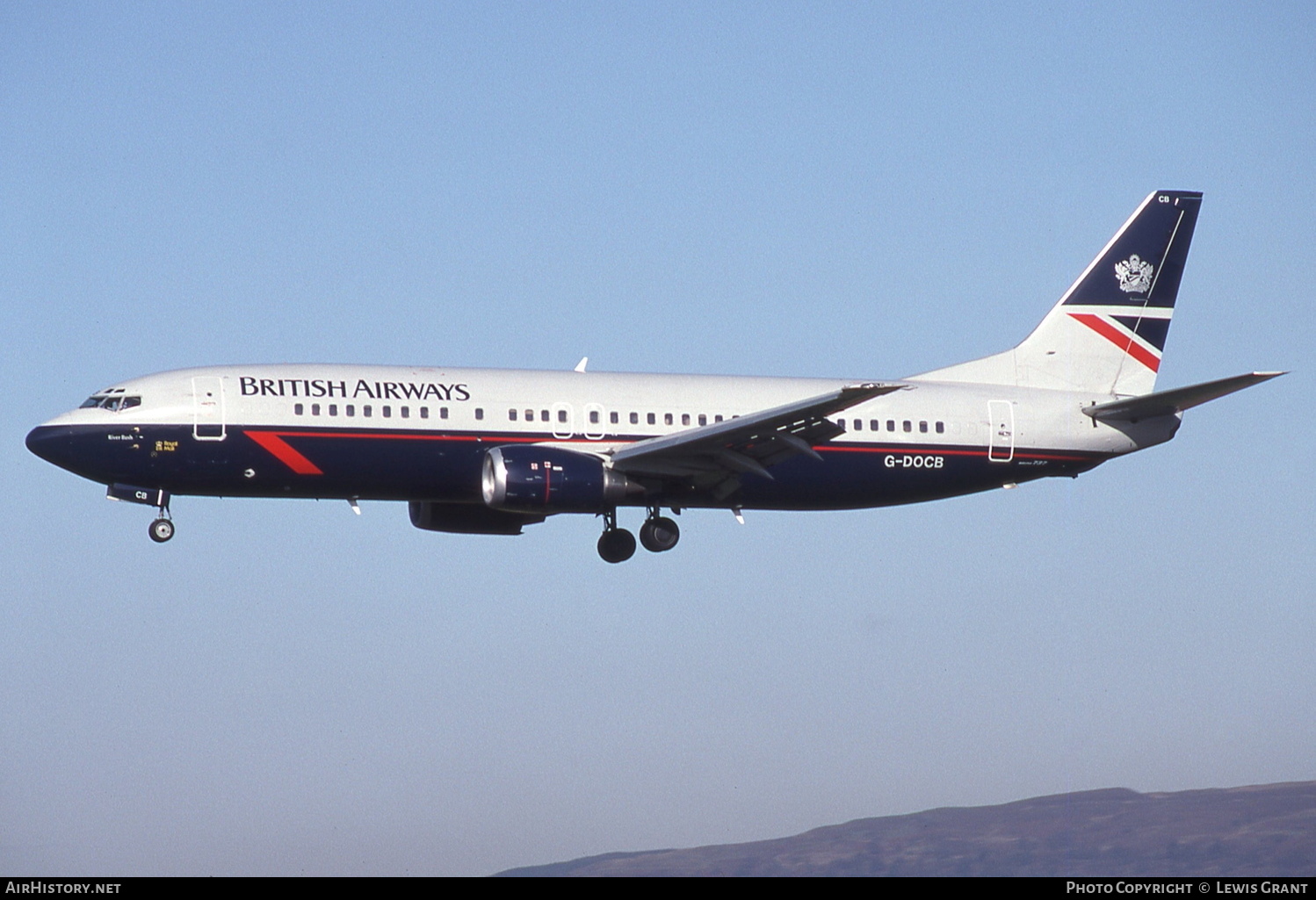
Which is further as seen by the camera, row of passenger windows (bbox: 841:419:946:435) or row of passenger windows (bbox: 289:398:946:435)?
row of passenger windows (bbox: 841:419:946:435)

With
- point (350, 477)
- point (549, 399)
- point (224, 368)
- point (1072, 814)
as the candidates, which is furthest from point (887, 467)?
point (1072, 814)

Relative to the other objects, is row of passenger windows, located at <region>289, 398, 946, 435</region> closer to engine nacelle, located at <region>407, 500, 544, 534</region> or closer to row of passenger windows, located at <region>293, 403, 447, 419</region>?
row of passenger windows, located at <region>293, 403, 447, 419</region>

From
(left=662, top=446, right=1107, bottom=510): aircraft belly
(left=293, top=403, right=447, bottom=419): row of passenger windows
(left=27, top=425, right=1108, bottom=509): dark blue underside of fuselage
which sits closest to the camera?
(left=27, top=425, right=1108, bottom=509): dark blue underside of fuselage

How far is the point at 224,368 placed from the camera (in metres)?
44.1

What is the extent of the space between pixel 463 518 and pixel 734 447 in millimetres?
9295

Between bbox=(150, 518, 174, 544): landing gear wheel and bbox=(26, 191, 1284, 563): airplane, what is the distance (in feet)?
→ 0.15

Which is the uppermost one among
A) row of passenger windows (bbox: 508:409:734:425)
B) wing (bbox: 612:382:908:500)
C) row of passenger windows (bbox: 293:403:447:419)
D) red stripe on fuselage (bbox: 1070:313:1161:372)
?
red stripe on fuselage (bbox: 1070:313:1161:372)

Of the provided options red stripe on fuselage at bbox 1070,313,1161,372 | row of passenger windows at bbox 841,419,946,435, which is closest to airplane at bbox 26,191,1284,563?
row of passenger windows at bbox 841,419,946,435

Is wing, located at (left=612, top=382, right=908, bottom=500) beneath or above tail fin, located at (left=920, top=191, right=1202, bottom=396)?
beneath

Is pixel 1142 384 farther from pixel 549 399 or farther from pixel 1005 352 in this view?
pixel 549 399

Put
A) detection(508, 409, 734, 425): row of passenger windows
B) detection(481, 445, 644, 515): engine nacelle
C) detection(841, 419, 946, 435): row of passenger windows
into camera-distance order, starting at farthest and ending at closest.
A: 1. detection(841, 419, 946, 435): row of passenger windows
2. detection(508, 409, 734, 425): row of passenger windows
3. detection(481, 445, 644, 515): engine nacelle

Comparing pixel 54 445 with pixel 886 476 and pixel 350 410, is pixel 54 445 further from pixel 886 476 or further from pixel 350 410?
pixel 886 476

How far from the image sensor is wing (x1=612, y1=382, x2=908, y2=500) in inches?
1652

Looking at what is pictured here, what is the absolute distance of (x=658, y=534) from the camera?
4684cm
